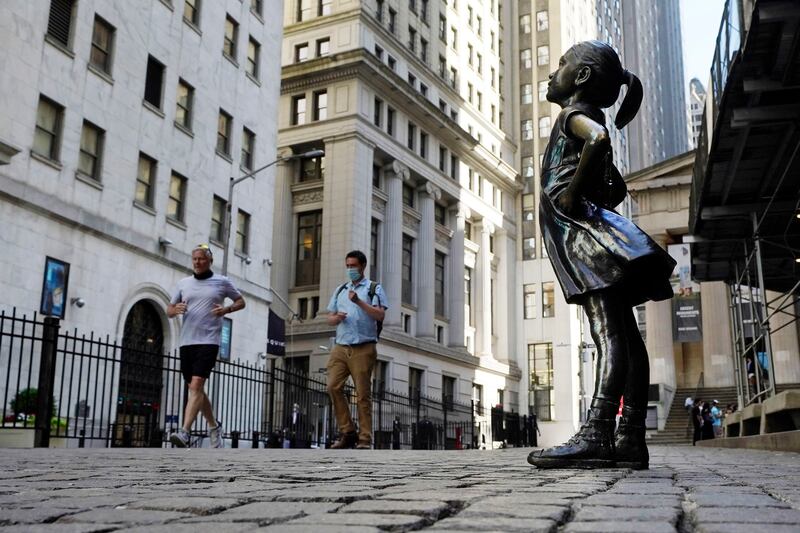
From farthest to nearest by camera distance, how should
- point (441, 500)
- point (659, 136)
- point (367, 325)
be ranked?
point (659, 136), point (367, 325), point (441, 500)

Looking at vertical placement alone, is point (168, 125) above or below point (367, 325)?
above

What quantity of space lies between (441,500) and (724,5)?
42.0 ft

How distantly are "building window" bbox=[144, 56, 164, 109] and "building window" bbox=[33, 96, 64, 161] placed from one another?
429 centimetres

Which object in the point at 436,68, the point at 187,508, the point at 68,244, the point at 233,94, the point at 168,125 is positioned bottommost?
the point at 187,508

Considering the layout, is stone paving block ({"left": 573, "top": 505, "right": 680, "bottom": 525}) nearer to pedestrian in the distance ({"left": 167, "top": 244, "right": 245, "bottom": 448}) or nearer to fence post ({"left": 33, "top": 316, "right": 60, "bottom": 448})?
pedestrian in the distance ({"left": 167, "top": 244, "right": 245, "bottom": 448})

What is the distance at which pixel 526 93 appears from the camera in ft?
240

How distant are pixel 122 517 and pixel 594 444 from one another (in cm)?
306

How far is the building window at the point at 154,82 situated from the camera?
1072 inches

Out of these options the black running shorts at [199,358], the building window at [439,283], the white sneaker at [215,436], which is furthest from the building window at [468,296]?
the black running shorts at [199,358]

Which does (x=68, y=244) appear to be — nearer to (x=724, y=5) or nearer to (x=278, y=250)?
(x=724, y=5)

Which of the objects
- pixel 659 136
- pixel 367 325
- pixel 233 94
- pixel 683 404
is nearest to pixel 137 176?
pixel 233 94

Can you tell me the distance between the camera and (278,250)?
48531mm

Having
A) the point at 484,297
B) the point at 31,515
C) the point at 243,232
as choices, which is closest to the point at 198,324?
the point at 31,515

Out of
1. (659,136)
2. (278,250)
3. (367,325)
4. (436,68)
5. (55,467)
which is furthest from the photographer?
(659,136)
